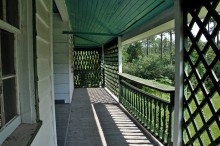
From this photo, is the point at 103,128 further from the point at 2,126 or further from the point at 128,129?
the point at 2,126

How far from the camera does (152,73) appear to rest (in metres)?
16.6

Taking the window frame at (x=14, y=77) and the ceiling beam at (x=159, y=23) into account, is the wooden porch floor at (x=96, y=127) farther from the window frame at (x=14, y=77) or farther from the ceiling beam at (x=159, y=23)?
the window frame at (x=14, y=77)

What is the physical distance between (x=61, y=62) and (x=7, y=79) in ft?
16.6

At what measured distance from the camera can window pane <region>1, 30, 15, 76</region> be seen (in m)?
1.45

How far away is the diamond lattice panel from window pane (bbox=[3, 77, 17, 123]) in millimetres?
1410

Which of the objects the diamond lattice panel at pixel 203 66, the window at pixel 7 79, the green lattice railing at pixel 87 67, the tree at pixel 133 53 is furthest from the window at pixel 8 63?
the tree at pixel 133 53

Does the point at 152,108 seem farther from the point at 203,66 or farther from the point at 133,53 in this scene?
the point at 133,53

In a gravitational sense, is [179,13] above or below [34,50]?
above

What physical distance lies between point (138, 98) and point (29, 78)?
3.26 m

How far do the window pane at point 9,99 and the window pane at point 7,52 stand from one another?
0.21 ft

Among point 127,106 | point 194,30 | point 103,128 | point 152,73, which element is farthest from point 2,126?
point 152,73

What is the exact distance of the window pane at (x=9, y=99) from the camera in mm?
1467

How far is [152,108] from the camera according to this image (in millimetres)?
4020

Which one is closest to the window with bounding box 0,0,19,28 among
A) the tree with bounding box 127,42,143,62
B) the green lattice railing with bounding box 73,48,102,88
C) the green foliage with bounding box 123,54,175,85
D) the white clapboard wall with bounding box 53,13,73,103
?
the white clapboard wall with bounding box 53,13,73,103
